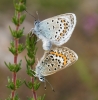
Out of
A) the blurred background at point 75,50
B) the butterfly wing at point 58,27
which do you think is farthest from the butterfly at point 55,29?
the blurred background at point 75,50

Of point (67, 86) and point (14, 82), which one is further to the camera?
point (67, 86)

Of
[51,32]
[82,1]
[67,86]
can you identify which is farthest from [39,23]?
[82,1]

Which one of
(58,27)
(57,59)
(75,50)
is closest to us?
(57,59)

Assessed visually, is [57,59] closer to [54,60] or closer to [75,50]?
[54,60]

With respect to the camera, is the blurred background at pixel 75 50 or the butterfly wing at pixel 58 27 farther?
the blurred background at pixel 75 50

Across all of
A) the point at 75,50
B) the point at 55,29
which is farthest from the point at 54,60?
the point at 75,50

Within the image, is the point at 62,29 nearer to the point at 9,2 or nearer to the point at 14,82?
the point at 14,82

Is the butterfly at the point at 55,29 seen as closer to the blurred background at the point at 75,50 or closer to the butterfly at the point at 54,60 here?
the butterfly at the point at 54,60
